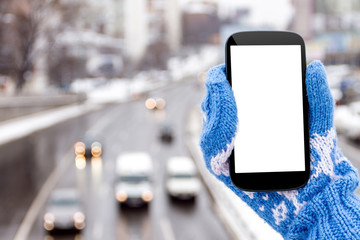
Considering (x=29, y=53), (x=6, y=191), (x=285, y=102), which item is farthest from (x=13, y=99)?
(x=285, y=102)

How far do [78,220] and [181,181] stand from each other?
5478mm

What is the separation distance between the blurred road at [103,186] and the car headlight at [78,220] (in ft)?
0.90

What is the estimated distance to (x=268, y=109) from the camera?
165 centimetres

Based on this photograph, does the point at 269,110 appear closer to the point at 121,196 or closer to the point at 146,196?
the point at 146,196

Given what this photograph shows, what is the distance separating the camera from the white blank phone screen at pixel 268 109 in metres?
1.63

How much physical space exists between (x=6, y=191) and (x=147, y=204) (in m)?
6.14

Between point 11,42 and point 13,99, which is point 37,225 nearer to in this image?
point 13,99

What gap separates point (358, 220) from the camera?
154cm

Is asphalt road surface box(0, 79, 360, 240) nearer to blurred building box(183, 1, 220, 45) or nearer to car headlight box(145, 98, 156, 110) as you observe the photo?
car headlight box(145, 98, 156, 110)

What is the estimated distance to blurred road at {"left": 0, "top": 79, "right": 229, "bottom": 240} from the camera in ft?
59.8

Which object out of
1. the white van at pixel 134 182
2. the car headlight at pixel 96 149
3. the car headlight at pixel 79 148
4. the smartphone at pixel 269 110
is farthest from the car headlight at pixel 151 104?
the smartphone at pixel 269 110

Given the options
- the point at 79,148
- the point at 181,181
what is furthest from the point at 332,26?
the point at 181,181

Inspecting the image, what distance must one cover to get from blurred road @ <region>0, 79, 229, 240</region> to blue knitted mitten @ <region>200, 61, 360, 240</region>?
610 inches

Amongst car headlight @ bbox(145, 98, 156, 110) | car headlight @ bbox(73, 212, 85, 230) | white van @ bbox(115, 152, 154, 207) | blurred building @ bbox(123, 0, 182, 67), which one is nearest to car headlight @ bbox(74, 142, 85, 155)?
white van @ bbox(115, 152, 154, 207)
